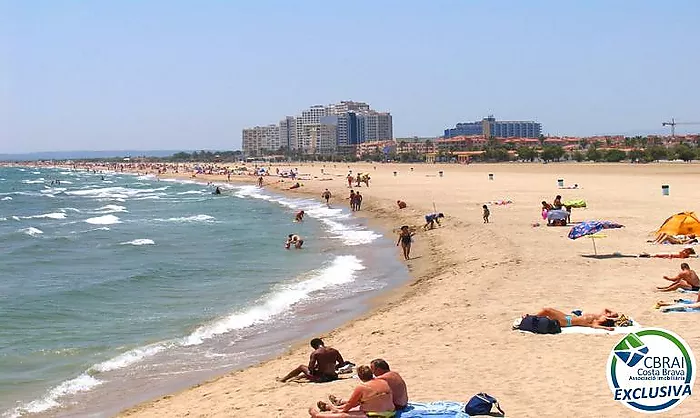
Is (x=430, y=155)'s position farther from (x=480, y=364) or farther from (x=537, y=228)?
(x=480, y=364)

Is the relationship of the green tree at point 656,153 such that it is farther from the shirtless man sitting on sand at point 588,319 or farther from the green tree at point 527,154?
the shirtless man sitting on sand at point 588,319

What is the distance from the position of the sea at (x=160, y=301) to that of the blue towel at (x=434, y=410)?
173 inches

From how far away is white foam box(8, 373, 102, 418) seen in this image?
10.7 metres

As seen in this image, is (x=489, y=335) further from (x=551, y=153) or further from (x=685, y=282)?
(x=551, y=153)

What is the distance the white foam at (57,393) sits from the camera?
35.0 feet

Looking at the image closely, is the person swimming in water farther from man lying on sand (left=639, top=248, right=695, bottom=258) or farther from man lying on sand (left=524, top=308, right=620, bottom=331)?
man lying on sand (left=524, top=308, right=620, bottom=331)

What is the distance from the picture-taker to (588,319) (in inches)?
436

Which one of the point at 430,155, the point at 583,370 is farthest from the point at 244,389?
the point at 430,155

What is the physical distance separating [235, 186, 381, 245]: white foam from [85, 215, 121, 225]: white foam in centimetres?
1026

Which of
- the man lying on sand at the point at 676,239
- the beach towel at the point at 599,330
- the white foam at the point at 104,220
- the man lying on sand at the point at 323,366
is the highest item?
the man lying on sand at the point at 676,239

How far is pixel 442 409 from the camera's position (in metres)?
7.86

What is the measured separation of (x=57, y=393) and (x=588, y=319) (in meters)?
7.60

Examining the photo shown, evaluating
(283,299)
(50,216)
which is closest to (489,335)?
(283,299)

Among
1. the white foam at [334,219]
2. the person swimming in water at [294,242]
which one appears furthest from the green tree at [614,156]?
the person swimming in water at [294,242]
